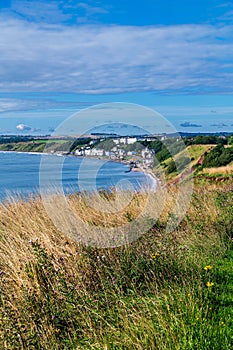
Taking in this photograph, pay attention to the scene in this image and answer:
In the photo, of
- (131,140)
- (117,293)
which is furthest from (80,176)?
(117,293)

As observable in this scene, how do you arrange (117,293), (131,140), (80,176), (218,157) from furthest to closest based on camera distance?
(218,157), (131,140), (80,176), (117,293)

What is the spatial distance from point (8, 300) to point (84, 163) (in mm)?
4701

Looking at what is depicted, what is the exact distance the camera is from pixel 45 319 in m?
4.74

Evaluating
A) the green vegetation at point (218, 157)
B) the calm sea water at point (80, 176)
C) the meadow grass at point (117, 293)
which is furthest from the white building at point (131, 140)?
the green vegetation at point (218, 157)

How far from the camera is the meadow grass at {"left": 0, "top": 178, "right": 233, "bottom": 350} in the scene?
4234 mm

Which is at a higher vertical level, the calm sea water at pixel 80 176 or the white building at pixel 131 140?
the white building at pixel 131 140

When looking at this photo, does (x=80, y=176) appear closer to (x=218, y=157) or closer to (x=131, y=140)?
(x=131, y=140)

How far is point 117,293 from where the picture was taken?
541cm

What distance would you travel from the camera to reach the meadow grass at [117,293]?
4.23m

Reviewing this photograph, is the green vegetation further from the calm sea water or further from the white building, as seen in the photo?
the white building

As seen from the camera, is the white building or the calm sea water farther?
the white building

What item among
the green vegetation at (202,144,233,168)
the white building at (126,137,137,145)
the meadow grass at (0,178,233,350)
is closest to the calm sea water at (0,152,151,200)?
the white building at (126,137,137,145)

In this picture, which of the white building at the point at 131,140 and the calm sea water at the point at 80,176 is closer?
the calm sea water at the point at 80,176

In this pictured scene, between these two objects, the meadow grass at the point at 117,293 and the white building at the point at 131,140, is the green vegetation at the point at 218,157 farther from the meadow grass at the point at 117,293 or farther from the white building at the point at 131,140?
the meadow grass at the point at 117,293
